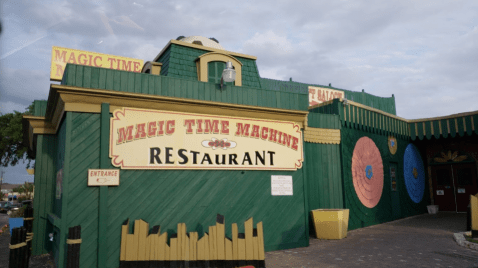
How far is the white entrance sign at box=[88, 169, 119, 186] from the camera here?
22.3ft

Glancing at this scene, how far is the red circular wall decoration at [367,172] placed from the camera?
41.5ft

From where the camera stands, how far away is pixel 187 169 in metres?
7.86

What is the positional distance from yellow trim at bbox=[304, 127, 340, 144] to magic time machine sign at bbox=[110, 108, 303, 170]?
210 centimetres

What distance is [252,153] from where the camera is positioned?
873cm

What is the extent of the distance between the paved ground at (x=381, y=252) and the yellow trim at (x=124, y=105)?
363 cm

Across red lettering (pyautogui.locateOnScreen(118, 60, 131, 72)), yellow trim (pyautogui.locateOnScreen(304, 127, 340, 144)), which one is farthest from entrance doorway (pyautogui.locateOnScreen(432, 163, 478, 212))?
red lettering (pyautogui.locateOnScreen(118, 60, 131, 72))

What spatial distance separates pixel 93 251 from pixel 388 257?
Answer: 662 centimetres

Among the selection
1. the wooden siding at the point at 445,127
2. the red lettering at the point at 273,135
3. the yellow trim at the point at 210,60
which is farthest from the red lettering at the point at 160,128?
the wooden siding at the point at 445,127

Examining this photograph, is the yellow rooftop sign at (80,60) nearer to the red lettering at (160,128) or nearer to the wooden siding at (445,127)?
the red lettering at (160,128)

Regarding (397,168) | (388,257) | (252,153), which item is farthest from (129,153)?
(397,168)

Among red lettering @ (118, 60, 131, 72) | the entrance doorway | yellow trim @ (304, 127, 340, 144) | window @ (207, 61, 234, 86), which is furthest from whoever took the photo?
red lettering @ (118, 60, 131, 72)

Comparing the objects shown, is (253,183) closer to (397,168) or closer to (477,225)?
(477,225)

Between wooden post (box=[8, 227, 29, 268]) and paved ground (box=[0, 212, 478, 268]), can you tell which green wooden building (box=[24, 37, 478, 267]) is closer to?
wooden post (box=[8, 227, 29, 268])

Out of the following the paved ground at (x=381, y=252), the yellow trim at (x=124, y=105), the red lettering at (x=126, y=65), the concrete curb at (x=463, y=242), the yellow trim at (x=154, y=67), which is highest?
the red lettering at (x=126, y=65)
